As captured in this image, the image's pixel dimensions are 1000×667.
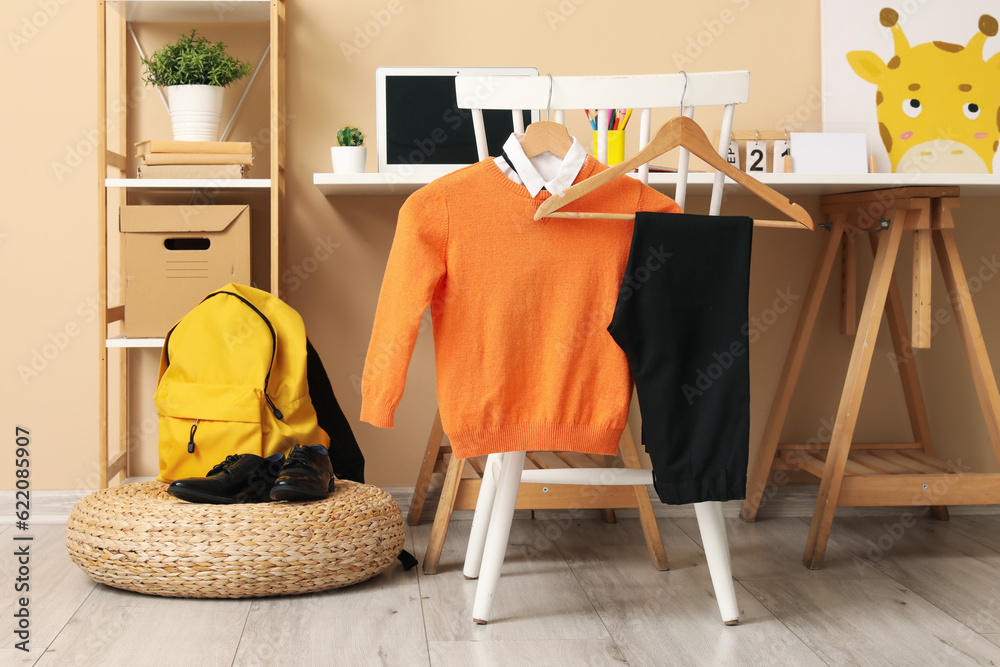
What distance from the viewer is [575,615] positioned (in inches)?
58.2

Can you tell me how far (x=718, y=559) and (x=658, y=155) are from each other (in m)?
0.70

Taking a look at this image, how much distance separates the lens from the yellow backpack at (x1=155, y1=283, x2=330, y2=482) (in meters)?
1.67

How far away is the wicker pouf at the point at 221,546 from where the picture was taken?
147 centimetres

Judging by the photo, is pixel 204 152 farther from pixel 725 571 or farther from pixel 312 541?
pixel 725 571

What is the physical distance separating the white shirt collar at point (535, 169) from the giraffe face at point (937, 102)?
1144 mm

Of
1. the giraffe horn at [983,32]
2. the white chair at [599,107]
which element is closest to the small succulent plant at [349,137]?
the white chair at [599,107]

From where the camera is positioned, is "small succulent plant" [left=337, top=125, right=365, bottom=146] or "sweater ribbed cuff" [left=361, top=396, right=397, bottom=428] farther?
"small succulent plant" [left=337, top=125, right=365, bottom=146]

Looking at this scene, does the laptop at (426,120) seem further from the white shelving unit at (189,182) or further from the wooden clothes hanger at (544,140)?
the wooden clothes hanger at (544,140)

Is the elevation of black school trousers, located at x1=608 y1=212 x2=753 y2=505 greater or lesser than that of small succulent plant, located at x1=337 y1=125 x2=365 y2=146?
lesser

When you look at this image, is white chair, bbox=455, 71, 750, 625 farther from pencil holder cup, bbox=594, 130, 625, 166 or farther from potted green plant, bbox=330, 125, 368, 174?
potted green plant, bbox=330, 125, 368, 174

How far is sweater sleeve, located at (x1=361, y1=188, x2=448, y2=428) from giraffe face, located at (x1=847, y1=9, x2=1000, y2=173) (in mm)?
1375

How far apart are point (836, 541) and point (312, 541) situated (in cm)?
124

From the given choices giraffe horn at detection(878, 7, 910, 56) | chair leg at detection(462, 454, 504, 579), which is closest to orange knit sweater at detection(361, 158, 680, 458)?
chair leg at detection(462, 454, 504, 579)

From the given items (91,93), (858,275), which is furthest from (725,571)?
(91,93)
